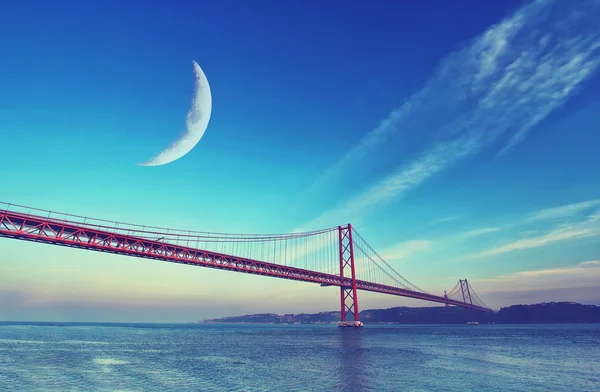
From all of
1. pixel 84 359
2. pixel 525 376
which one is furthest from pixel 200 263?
pixel 525 376

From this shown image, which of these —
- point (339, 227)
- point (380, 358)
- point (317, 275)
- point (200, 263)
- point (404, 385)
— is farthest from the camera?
point (339, 227)

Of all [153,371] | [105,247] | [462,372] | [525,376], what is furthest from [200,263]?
[525,376]

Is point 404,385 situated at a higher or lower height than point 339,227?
lower

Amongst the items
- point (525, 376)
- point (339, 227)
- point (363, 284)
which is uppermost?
point (339, 227)

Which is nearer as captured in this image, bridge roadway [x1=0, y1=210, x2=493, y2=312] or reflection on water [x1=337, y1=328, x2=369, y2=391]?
reflection on water [x1=337, y1=328, x2=369, y2=391]

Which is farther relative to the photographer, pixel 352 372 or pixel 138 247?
pixel 138 247

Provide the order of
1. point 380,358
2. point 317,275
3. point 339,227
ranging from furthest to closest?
1. point 339,227
2. point 317,275
3. point 380,358

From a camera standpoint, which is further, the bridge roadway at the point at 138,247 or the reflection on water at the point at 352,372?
the bridge roadway at the point at 138,247

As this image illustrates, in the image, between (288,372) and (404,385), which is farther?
(288,372)

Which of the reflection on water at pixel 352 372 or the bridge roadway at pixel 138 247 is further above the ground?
the bridge roadway at pixel 138 247

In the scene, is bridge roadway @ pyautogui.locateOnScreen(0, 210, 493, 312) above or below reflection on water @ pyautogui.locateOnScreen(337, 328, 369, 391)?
above

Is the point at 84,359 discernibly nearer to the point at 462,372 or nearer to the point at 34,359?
the point at 34,359
